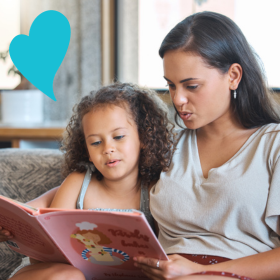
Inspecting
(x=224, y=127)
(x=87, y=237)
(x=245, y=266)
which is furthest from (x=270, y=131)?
(x=87, y=237)

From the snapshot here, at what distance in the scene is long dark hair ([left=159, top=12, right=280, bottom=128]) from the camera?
41.3 inches

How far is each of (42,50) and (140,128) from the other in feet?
1.52

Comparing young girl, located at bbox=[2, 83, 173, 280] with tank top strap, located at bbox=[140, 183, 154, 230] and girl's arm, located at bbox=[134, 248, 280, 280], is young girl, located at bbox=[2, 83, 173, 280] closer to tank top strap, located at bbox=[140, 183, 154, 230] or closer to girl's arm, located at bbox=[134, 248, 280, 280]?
tank top strap, located at bbox=[140, 183, 154, 230]

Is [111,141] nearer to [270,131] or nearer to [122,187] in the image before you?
[122,187]

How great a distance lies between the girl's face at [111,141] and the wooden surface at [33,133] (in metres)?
0.87

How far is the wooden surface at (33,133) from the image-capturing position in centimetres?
204

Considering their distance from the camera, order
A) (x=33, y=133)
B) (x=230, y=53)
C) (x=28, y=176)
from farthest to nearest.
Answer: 1. (x=33, y=133)
2. (x=28, y=176)
3. (x=230, y=53)

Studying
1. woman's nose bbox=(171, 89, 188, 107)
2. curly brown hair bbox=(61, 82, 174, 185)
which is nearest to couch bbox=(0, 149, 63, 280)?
curly brown hair bbox=(61, 82, 174, 185)

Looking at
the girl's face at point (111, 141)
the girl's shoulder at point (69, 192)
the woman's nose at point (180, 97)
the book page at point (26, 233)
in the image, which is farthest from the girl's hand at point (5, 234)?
the woman's nose at point (180, 97)

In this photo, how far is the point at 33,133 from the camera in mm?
2055

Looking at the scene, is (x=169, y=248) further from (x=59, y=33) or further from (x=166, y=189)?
(x=59, y=33)

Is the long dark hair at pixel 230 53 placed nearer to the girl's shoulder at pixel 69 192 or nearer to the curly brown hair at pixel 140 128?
the curly brown hair at pixel 140 128

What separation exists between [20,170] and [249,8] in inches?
62.2

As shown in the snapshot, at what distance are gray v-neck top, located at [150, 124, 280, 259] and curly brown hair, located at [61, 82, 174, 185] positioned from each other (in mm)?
141
